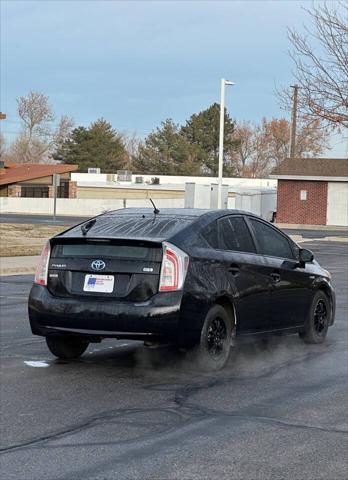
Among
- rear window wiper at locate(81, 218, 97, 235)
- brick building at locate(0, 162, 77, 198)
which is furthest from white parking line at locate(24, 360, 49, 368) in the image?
brick building at locate(0, 162, 77, 198)

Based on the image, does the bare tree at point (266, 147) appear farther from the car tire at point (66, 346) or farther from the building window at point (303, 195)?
the car tire at point (66, 346)

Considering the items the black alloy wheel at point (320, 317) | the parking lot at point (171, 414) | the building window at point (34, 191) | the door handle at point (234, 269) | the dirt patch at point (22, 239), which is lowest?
the parking lot at point (171, 414)

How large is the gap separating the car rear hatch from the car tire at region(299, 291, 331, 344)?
2803mm

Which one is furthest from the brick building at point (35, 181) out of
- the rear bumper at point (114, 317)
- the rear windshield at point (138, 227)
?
the rear bumper at point (114, 317)

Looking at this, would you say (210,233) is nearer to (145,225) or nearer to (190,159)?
(145,225)

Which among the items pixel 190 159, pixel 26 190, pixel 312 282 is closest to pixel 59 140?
pixel 190 159

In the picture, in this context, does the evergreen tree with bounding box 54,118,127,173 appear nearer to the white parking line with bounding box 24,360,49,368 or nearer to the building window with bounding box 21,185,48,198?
the building window with bounding box 21,185,48,198

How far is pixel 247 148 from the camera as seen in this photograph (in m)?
102

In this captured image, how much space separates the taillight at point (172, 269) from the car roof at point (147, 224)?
18 centimetres

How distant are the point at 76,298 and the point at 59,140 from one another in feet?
309

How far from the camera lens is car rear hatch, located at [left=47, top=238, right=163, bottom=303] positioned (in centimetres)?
746

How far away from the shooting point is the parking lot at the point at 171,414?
16.8 ft

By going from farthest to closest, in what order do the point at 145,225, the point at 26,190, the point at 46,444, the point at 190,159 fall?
the point at 190,159 → the point at 26,190 → the point at 145,225 → the point at 46,444

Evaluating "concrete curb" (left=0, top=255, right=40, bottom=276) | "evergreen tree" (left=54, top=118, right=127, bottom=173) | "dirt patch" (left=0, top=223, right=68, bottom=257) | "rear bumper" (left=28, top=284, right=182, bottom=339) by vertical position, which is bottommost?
"concrete curb" (left=0, top=255, right=40, bottom=276)
